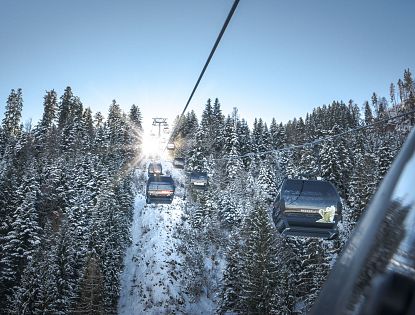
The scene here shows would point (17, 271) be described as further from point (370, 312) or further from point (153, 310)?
point (370, 312)

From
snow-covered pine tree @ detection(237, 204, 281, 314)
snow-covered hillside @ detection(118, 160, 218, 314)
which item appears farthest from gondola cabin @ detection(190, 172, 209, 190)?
snow-covered hillside @ detection(118, 160, 218, 314)

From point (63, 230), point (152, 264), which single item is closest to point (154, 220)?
point (152, 264)

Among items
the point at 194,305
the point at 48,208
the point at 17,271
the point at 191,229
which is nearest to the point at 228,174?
the point at 191,229

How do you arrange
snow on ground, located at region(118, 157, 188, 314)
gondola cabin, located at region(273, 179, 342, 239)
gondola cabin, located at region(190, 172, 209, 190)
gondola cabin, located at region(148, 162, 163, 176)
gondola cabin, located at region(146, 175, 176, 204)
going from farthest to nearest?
snow on ground, located at region(118, 157, 188, 314)
gondola cabin, located at region(190, 172, 209, 190)
gondola cabin, located at region(148, 162, 163, 176)
gondola cabin, located at region(146, 175, 176, 204)
gondola cabin, located at region(273, 179, 342, 239)

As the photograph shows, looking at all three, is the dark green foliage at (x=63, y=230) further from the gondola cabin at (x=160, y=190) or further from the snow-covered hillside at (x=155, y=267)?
the gondola cabin at (x=160, y=190)

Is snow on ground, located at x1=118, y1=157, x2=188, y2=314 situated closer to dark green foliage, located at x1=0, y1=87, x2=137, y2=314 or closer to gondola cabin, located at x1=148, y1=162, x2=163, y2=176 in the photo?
dark green foliage, located at x1=0, y1=87, x2=137, y2=314

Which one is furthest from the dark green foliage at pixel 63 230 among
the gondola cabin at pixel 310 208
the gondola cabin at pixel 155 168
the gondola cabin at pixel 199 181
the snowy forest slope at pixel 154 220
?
the gondola cabin at pixel 310 208
